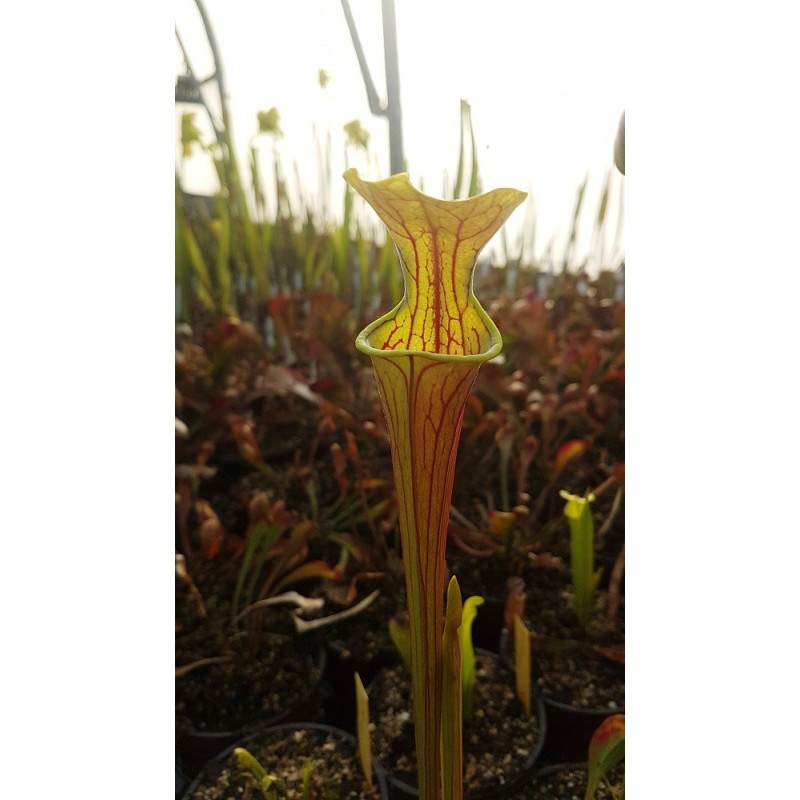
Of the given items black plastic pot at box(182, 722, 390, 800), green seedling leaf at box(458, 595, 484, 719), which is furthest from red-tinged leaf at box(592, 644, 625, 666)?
black plastic pot at box(182, 722, 390, 800)

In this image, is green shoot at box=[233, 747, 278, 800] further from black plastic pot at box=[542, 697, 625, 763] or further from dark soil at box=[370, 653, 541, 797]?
black plastic pot at box=[542, 697, 625, 763]

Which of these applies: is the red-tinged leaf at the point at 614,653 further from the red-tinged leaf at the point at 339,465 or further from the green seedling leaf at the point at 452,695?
the red-tinged leaf at the point at 339,465

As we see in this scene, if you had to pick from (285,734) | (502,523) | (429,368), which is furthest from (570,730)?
(429,368)

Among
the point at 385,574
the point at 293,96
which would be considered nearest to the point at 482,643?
the point at 385,574

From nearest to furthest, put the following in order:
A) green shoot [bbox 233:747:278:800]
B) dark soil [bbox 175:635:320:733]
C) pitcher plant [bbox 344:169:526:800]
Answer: pitcher plant [bbox 344:169:526:800] → green shoot [bbox 233:747:278:800] → dark soil [bbox 175:635:320:733]

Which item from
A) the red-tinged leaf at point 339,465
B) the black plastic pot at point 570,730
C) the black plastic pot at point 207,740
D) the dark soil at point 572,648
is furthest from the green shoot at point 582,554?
the black plastic pot at point 207,740

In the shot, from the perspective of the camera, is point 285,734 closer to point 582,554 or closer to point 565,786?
point 565,786

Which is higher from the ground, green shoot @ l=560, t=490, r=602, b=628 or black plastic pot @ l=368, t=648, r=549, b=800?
green shoot @ l=560, t=490, r=602, b=628
